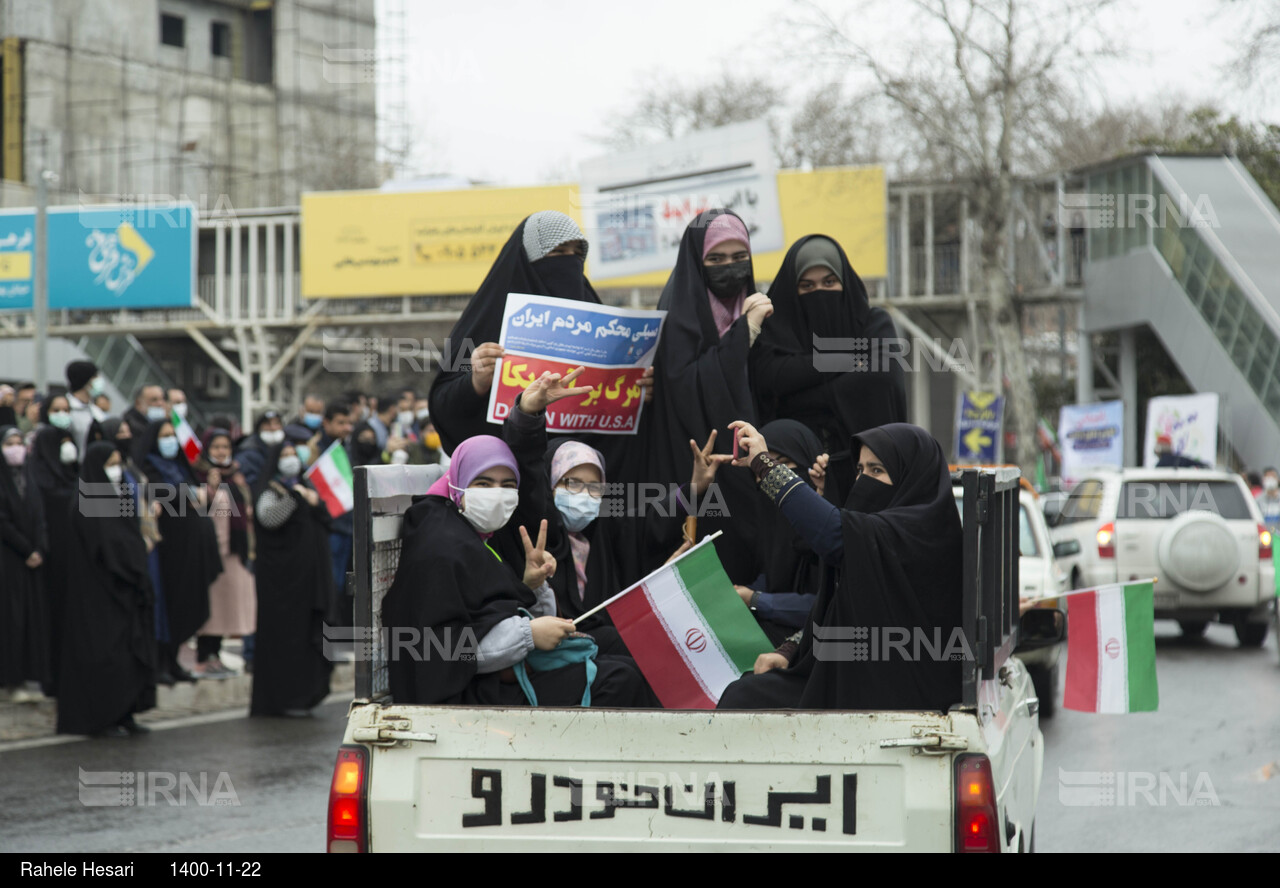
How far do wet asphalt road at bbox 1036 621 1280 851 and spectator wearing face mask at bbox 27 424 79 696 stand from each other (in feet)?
21.0

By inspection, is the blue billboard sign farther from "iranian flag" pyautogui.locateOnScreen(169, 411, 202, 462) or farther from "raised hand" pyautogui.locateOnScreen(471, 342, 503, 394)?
"raised hand" pyautogui.locateOnScreen(471, 342, 503, 394)

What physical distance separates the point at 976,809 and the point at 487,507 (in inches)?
60.9

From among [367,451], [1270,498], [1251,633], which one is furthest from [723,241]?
[1270,498]

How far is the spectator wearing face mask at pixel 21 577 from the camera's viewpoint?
9.26 m

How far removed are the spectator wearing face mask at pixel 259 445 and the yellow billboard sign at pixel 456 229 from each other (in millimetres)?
16829

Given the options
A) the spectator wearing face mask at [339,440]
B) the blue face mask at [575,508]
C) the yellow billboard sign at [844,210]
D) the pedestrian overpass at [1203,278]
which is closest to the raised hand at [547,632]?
the blue face mask at [575,508]

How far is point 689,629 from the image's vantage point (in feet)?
13.3

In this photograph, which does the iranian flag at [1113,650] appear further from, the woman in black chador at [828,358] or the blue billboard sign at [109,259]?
the blue billboard sign at [109,259]

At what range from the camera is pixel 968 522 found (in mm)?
3471

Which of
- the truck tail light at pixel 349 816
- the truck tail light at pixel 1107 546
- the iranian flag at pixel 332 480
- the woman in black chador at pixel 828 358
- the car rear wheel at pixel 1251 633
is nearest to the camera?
the truck tail light at pixel 349 816

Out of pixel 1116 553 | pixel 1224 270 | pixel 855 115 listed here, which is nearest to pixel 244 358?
pixel 855 115

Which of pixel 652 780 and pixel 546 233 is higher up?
pixel 546 233

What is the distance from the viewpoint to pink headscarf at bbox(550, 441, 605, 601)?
4625 millimetres

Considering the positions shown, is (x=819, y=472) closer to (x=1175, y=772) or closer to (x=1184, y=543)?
(x=1175, y=772)
